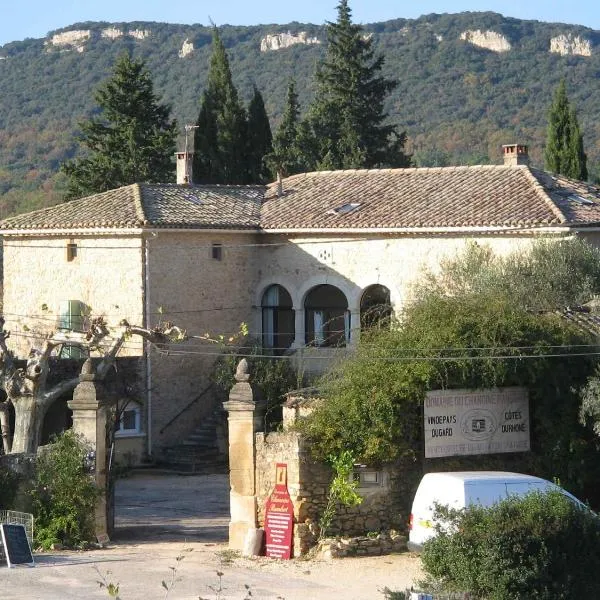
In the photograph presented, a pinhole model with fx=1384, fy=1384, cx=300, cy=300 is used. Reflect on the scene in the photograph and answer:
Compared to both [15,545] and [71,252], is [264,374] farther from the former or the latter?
[15,545]

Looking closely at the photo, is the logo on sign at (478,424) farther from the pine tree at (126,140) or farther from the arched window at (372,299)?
the pine tree at (126,140)

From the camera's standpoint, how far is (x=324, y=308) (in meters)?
35.2

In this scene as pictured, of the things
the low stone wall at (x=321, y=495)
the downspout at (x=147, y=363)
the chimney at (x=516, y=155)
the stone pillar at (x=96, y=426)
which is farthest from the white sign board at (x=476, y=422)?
the chimney at (x=516, y=155)

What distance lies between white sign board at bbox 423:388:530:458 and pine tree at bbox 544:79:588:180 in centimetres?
2503

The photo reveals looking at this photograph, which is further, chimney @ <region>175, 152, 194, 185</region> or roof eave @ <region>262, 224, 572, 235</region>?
chimney @ <region>175, 152, 194, 185</region>

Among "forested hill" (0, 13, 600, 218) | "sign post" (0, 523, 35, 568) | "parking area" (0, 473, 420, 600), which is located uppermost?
"forested hill" (0, 13, 600, 218)

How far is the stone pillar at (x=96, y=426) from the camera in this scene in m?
21.5

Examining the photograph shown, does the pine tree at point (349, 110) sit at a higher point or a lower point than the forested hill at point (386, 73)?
lower

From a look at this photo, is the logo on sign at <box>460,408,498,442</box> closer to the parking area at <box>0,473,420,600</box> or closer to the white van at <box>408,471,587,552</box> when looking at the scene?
the white van at <box>408,471,587,552</box>

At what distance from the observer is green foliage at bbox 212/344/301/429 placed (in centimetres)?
3222

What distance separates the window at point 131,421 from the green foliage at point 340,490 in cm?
1369

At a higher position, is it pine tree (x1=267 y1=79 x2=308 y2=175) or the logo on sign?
pine tree (x1=267 y1=79 x2=308 y2=175)

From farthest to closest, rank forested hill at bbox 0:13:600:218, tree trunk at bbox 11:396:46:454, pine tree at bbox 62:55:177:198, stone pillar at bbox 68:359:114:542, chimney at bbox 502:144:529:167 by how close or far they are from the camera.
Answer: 1. forested hill at bbox 0:13:600:218
2. pine tree at bbox 62:55:177:198
3. chimney at bbox 502:144:529:167
4. tree trunk at bbox 11:396:46:454
5. stone pillar at bbox 68:359:114:542

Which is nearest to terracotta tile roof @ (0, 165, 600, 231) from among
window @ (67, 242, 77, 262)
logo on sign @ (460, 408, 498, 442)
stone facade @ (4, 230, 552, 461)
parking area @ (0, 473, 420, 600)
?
stone facade @ (4, 230, 552, 461)
